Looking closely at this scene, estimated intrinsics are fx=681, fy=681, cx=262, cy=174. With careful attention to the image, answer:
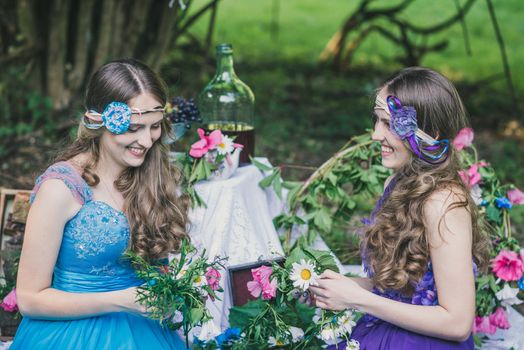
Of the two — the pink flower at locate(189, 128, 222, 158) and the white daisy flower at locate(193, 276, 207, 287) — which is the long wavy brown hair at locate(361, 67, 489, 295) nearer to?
the white daisy flower at locate(193, 276, 207, 287)

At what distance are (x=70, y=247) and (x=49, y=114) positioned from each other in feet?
11.8

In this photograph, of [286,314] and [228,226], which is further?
[228,226]

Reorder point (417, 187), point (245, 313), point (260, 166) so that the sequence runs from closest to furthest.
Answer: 1. point (417, 187)
2. point (245, 313)
3. point (260, 166)

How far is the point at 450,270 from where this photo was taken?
2188 mm

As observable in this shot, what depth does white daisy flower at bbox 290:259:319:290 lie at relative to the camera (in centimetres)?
232

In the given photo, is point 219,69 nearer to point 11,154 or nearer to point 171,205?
point 171,205

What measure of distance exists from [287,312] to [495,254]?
1.27m

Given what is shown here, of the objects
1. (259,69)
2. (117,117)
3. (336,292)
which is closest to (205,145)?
(117,117)

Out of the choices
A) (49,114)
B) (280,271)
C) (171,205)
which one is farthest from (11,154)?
(280,271)

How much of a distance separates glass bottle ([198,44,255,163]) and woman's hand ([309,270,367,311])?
4.19 feet

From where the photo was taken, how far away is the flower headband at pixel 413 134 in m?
2.31

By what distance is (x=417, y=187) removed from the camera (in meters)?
2.34

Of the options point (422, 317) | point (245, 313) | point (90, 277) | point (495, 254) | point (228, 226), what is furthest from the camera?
point (495, 254)

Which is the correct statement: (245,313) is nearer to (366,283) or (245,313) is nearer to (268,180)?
(366,283)
